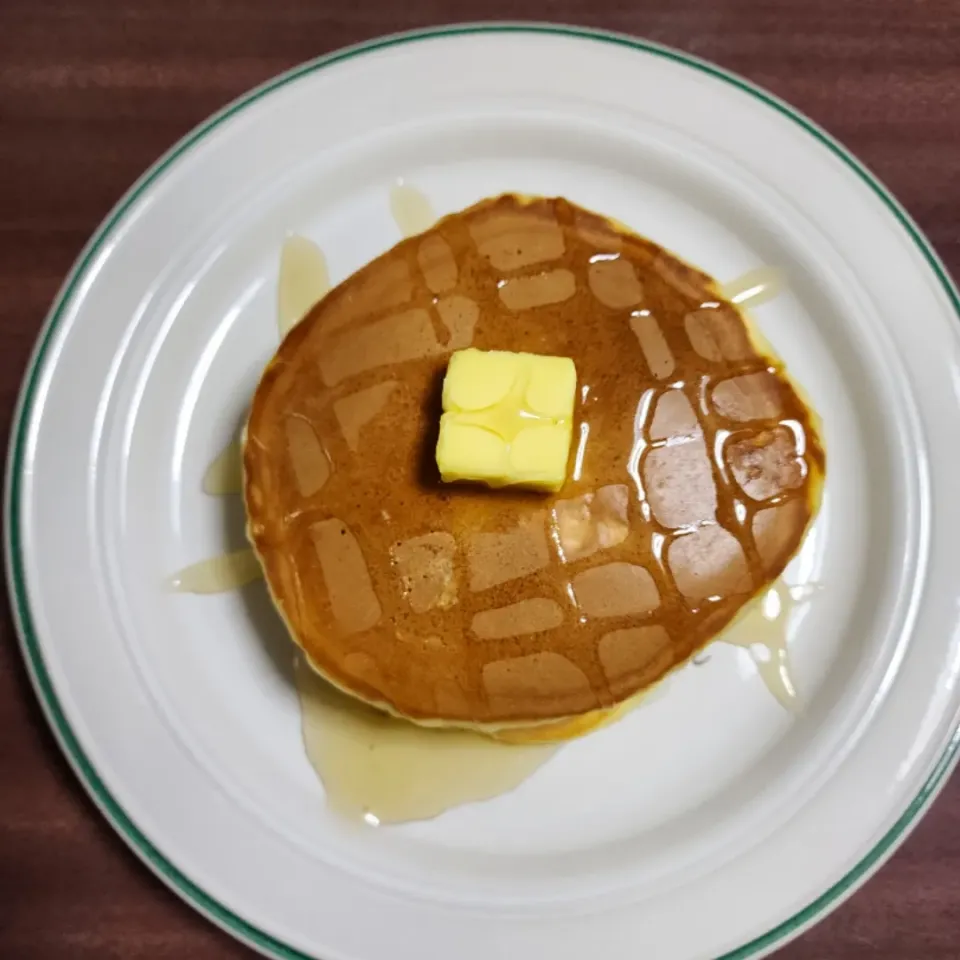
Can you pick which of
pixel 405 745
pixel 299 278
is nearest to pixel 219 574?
pixel 405 745

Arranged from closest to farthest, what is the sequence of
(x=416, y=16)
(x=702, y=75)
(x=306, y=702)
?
(x=306, y=702), (x=702, y=75), (x=416, y=16)

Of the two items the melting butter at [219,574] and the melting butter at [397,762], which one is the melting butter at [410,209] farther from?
the melting butter at [397,762]

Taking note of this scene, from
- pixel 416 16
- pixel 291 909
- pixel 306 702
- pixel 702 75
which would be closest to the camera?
pixel 291 909

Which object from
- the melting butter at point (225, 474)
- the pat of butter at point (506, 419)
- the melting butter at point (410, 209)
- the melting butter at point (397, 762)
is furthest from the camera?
the melting butter at point (410, 209)

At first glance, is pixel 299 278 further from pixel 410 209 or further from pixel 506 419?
pixel 506 419

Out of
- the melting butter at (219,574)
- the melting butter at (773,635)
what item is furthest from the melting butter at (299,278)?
the melting butter at (773,635)

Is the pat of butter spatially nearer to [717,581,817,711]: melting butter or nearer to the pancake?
the pancake

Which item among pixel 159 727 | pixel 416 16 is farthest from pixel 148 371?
pixel 416 16

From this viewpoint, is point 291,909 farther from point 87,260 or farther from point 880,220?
point 880,220
